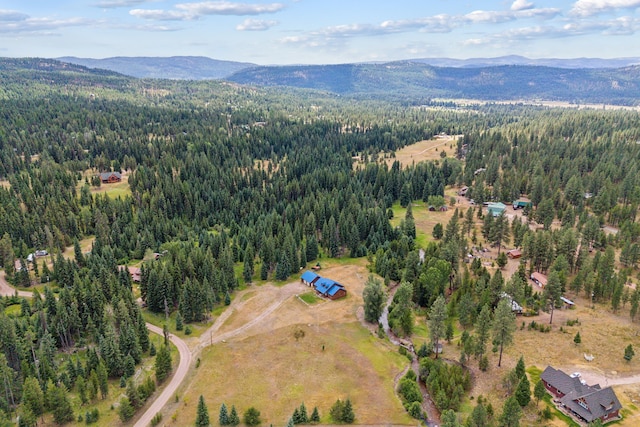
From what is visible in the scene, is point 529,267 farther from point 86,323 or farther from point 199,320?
point 86,323

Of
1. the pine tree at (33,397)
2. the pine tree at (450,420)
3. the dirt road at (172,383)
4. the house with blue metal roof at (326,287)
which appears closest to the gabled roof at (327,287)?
the house with blue metal roof at (326,287)

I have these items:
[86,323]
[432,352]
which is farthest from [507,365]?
[86,323]

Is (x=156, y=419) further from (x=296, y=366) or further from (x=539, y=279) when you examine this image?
(x=539, y=279)

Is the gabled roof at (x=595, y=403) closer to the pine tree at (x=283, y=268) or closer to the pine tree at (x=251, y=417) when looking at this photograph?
the pine tree at (x=251, y=417)

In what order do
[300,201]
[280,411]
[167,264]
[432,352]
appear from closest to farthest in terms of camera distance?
[280,411] → [432,352] → [167,264] → [300,201]

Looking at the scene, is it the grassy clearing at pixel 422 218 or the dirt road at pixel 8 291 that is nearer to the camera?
the dirt road at pixel 8 291

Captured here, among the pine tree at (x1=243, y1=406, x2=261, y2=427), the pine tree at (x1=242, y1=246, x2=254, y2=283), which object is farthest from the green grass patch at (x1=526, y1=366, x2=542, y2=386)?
the pine tree at (x1=242, y1=246, x2=254, y2=283)

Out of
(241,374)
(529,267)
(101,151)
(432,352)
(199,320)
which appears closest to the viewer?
(241,374)
